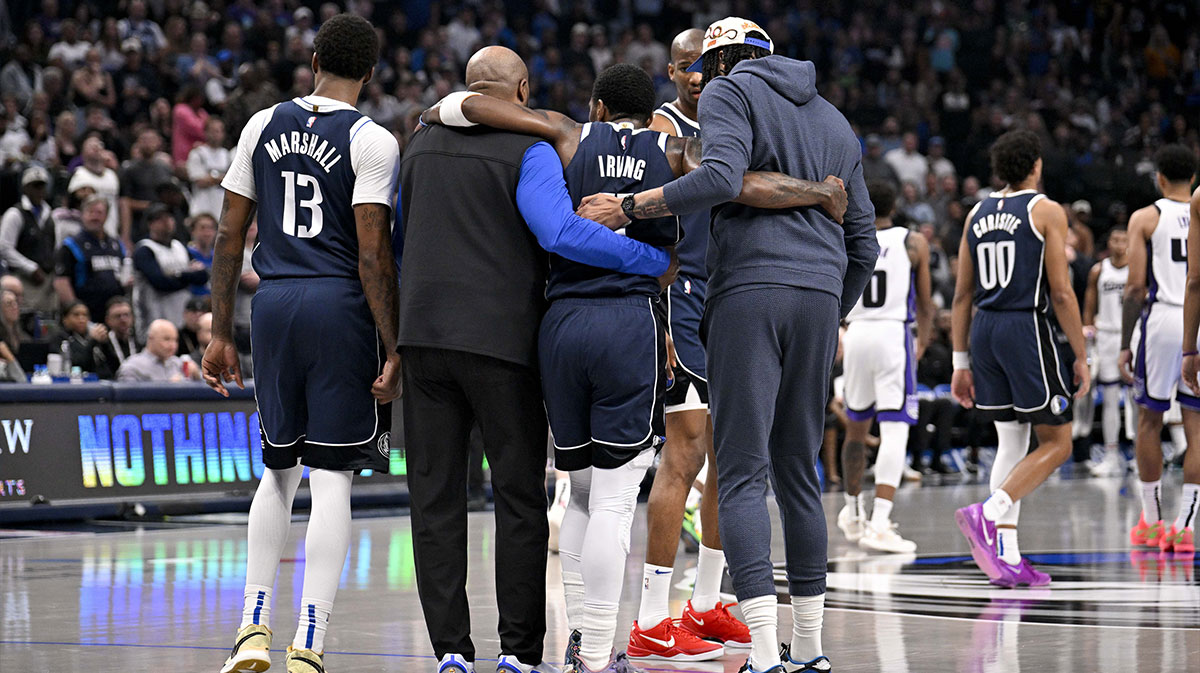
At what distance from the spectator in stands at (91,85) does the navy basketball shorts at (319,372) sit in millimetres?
11364

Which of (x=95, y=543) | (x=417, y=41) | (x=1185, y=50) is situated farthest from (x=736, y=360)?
(x=1185, y=50)

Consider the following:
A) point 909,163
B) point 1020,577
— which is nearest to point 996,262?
point 1020,577

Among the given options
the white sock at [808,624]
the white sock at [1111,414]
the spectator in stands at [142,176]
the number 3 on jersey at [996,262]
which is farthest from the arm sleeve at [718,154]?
the white sock at [1111,414]

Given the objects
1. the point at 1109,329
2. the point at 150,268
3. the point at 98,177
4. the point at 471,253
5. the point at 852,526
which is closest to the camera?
the point at 471,253

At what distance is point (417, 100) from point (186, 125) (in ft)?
10.8

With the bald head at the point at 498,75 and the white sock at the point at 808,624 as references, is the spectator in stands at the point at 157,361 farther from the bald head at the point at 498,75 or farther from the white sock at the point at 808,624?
the white sock at the point at 808,624

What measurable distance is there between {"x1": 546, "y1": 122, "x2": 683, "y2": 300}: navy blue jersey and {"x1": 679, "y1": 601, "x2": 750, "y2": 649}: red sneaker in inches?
64.5

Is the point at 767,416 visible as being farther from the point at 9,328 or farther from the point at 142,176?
the point at 142,176

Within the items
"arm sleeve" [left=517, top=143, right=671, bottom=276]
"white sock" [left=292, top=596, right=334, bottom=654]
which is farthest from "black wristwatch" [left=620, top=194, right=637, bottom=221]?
"white sock" [left=292, top=596, right=334, bottom=654]

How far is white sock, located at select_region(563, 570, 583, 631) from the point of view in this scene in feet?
→ 15.7

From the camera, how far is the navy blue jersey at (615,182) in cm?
459

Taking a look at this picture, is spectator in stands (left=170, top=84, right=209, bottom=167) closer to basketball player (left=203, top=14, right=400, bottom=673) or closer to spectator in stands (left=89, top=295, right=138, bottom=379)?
spectator in stands (left=89, top=295, right=138, bottom=379)

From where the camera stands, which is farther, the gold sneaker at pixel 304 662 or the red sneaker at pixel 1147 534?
the red sneaker at pixel 1147 534

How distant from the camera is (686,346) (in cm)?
576
